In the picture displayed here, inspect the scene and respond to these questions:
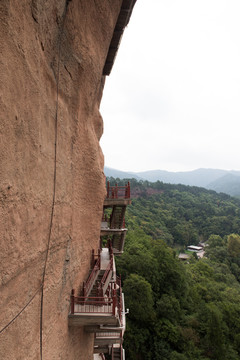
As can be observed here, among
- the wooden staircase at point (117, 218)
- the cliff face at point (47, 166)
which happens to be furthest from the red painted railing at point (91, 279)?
the wooden staircase at point (117, 218)

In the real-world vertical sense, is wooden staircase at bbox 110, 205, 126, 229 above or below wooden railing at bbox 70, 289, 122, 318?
above

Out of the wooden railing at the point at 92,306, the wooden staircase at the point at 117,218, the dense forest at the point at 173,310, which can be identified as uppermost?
the wooden staircase at the point at 117,218

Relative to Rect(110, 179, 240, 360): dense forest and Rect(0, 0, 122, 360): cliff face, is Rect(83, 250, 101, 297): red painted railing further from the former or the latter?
Rect(110, 179, 240, 360): dense forest

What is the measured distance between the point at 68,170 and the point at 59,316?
4.57 m

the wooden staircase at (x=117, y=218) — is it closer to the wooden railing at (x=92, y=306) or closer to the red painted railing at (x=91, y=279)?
the red painted railing at (x=91, y=279)

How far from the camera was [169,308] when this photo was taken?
26000 millimetres

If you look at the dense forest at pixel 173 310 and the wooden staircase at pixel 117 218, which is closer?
the wooden staircase at pixel 117 218

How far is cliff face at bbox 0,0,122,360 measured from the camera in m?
4.59

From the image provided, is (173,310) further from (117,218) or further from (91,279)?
(91,279)

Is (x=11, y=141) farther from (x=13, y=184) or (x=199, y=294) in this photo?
(x=199, y=294)

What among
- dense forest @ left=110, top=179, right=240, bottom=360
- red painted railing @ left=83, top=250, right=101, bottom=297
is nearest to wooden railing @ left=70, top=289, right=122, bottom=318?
red painted railing @ left=83, top=250, right=101, bottom=297

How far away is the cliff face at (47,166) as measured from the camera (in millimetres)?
4590

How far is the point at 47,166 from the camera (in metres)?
6.08

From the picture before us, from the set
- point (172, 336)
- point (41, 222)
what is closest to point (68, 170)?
point (41, 222)
